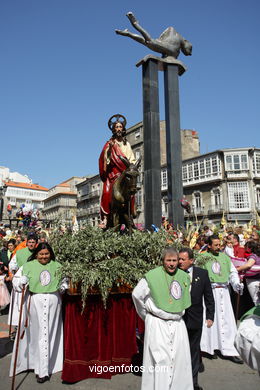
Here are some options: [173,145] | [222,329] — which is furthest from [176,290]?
[173,145]

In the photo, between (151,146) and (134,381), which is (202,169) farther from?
(134,381)

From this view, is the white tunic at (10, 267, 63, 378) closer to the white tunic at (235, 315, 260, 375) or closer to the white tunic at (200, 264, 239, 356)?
the white tunic at (200, 264, 239, 356)

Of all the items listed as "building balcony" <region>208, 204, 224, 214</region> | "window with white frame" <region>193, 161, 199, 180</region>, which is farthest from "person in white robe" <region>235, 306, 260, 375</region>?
"window with white frame" <region>193, 161, 199, 180</region>

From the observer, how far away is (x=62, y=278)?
4.42m

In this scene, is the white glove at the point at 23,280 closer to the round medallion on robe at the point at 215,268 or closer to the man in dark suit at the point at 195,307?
the man in dark suit at the point at 195,307

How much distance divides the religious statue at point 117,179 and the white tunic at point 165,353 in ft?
10.8

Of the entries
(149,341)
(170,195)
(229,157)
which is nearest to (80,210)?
(229,157)

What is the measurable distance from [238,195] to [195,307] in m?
36.5

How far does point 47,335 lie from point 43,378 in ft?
1.81

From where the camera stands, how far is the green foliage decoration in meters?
4.29

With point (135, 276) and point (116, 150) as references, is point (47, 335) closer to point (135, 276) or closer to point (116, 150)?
point (135, 276)

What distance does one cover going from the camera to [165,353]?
10.5 ft

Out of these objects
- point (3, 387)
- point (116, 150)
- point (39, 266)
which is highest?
point (116, 150)

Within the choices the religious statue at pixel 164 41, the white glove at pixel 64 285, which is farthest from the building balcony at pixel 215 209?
the white glove at pixel 64 285
